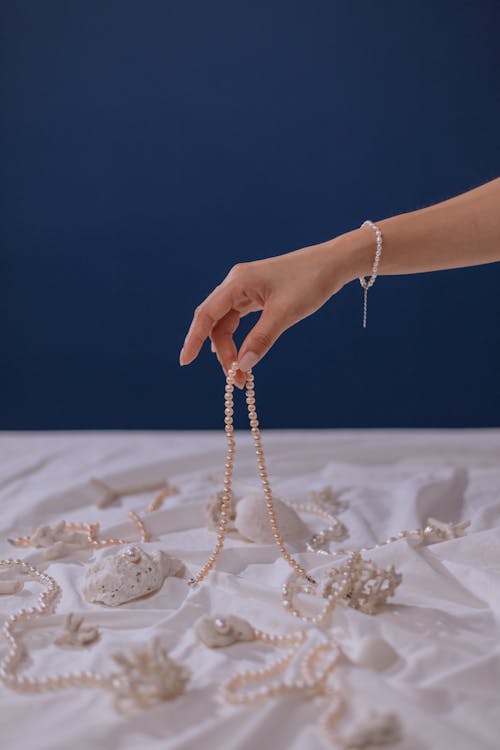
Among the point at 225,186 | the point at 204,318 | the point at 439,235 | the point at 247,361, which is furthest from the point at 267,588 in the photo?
the point at 225,186

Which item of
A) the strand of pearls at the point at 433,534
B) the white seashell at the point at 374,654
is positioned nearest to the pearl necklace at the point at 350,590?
the white seashell at the point at 374,654

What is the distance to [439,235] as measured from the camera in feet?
4.81

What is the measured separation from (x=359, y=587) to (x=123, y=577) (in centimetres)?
35

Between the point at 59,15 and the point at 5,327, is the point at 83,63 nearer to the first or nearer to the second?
the point at 59,15

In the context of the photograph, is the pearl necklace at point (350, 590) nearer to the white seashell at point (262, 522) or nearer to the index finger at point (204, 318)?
the white seashell at point (262, 522)

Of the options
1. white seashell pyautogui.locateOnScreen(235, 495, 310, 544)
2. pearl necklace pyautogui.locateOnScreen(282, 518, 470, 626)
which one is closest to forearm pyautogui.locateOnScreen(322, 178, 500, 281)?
white seashell pyautogui.locateOnScreen(235, 495, 310, 544)

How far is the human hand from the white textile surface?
35 centimetres

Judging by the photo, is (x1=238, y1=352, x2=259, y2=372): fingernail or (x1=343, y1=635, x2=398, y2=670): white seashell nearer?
(x1=343, y1=635, x2=398, y2=670): white seashell

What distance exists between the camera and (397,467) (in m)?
1.91

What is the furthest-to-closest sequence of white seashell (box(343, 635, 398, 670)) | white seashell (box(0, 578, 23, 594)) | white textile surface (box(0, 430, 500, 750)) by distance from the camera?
white seashell (box(0, 578, 23, 594)), white seashell (box(343, 635, 398, 670)), white textile surface (box(0, 430, 500, 750))

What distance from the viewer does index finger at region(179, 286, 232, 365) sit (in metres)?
1.32

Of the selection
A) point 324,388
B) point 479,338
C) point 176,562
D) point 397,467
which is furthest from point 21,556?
point 479,338

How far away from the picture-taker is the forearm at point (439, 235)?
145 cm

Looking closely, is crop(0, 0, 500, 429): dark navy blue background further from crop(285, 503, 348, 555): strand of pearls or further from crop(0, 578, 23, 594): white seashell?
crop(0, 578, 23, 594): white seashell
